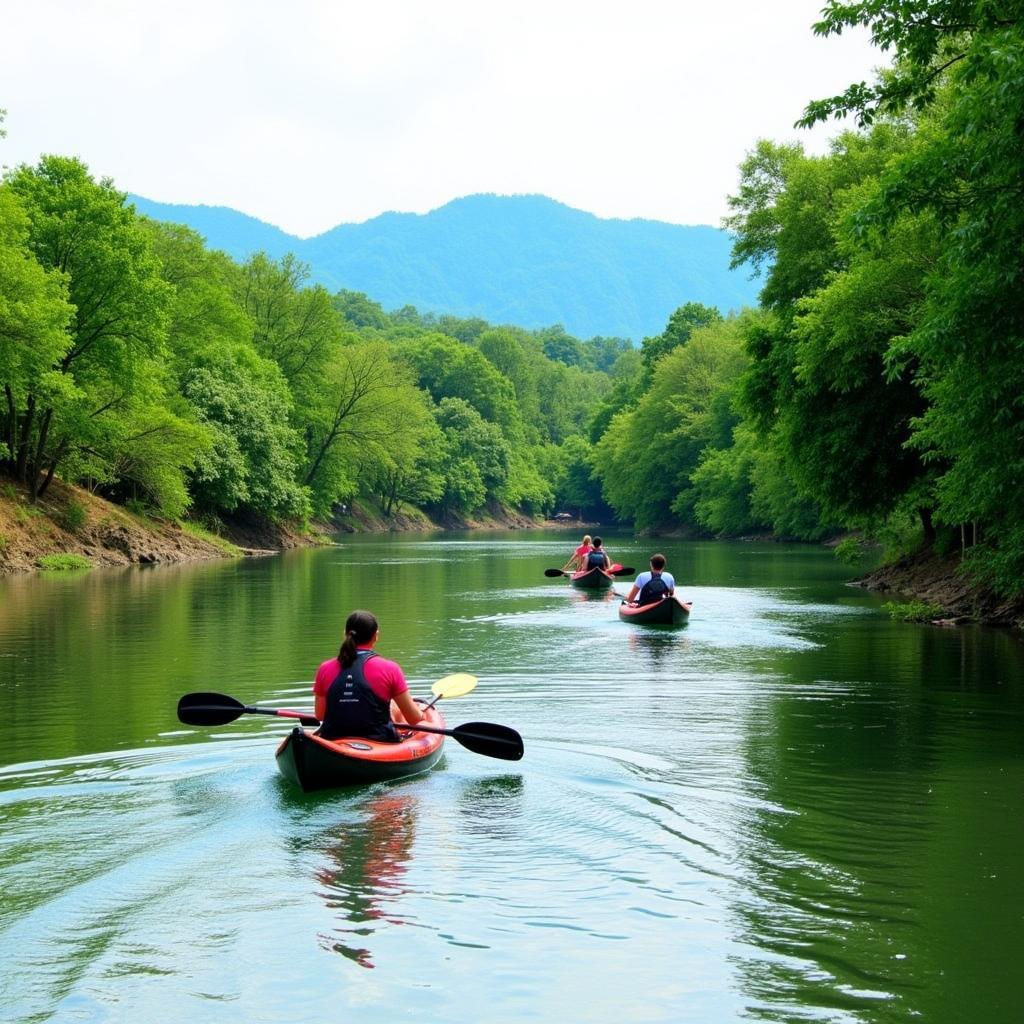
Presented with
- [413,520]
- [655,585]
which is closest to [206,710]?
[655,585]

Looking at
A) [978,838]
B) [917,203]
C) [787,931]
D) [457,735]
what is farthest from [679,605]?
[787,931]

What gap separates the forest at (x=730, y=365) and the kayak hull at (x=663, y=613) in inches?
194

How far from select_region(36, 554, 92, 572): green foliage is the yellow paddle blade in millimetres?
Result: 28629

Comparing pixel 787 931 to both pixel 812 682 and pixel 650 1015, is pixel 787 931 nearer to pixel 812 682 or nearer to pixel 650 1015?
pixel 650 1015

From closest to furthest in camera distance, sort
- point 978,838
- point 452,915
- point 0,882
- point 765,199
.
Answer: point 452,915
point 0,882
point 978,838
point 765,199

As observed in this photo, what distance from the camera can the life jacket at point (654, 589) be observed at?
24.3 meters

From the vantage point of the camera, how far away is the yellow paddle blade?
1334 cm

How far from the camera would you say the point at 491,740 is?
1104 cm

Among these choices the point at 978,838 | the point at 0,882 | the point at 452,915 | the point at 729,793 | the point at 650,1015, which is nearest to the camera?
the point at 650,1015

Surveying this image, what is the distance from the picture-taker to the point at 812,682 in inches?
661

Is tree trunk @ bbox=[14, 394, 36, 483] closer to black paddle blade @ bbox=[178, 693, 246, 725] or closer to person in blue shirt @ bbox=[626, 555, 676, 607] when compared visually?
person in blue shirt @ bbox=[626, 555, 676, 607]

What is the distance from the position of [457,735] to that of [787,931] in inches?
178

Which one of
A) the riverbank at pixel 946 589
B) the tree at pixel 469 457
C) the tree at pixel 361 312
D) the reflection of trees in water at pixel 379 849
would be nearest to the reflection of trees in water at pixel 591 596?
the riverbank at pixel 946 589

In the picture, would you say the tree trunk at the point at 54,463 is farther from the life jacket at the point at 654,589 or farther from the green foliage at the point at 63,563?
the life jacket at the point at 654,589
